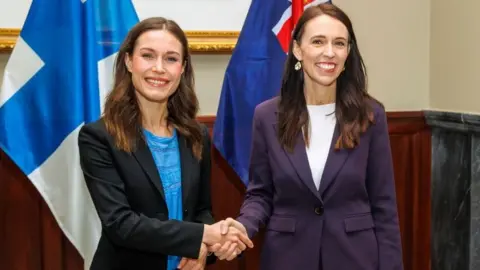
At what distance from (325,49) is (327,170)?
386 mm

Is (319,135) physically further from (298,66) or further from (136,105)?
(136,105)

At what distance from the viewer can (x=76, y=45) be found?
2.37 m

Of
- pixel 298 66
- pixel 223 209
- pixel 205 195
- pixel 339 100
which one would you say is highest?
pixel 298 66

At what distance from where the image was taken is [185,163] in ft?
5.90

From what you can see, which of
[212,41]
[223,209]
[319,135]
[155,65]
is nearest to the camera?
[155,65]

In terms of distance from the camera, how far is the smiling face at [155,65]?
69.4 inches

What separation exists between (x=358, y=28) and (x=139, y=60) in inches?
62.4

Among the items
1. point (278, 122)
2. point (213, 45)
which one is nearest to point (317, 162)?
point (278, 122)

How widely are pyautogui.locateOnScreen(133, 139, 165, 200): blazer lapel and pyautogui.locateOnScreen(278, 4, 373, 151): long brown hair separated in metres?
0.42

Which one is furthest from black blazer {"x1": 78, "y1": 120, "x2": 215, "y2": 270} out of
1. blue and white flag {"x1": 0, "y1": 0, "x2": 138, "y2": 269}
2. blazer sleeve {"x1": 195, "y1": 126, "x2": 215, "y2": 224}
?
blue and white flag {"x1": 0, "y1": 0, "x2": 138, "y2": 269}

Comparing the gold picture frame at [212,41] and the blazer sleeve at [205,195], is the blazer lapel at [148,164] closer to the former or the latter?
the blazer sleeve at [205,195]

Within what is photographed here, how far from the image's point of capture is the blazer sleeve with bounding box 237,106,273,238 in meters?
1.89

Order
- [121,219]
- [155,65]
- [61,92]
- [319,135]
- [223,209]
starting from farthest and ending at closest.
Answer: [223,209]
[61,92]
[319,135]
[155,65]
[121,219]

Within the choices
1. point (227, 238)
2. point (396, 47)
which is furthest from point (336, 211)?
point (396, 47)
